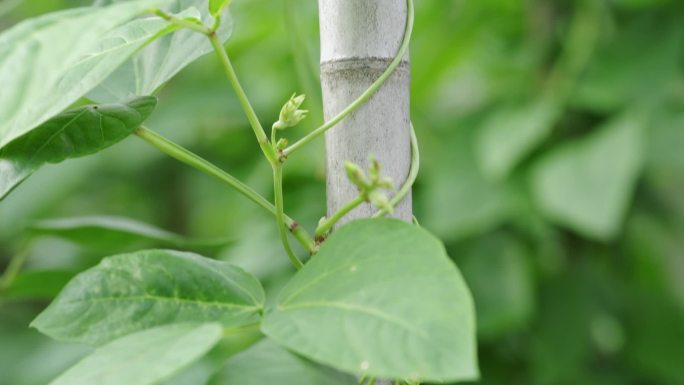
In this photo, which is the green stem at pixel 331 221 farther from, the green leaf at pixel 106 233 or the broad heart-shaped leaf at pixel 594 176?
the broad heart-shaped leaf at pixel 594 176

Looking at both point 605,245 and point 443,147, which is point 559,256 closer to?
point 605,245

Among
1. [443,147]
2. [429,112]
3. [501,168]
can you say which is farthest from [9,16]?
[501,168]

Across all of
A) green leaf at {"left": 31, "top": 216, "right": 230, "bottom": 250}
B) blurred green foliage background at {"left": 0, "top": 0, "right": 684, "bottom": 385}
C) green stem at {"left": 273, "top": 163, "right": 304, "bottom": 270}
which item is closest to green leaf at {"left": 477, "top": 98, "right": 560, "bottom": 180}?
blurred green foliage background at {"left": 0, "top": 0, "right": 684, "bottom": 385}

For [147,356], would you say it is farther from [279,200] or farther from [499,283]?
[499,283]

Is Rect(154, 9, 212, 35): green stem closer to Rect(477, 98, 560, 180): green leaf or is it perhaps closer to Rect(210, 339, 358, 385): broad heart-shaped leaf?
Rect(210, 339, 358, 385): broad heart-shaped leaf

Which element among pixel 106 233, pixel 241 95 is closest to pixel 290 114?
pixel 241 95

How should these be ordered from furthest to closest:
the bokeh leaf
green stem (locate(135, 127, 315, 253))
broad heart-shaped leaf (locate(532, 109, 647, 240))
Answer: the bokeh leaf, broad heart-shaped leaf (locate(532, 109, 647, 240)), green stem (locate(135, 127, 315, 253))

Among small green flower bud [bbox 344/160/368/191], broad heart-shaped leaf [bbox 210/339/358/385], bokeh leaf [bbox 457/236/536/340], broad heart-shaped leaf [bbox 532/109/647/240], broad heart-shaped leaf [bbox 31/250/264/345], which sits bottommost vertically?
bokeh leaf [bbox 457/236/536/340]
